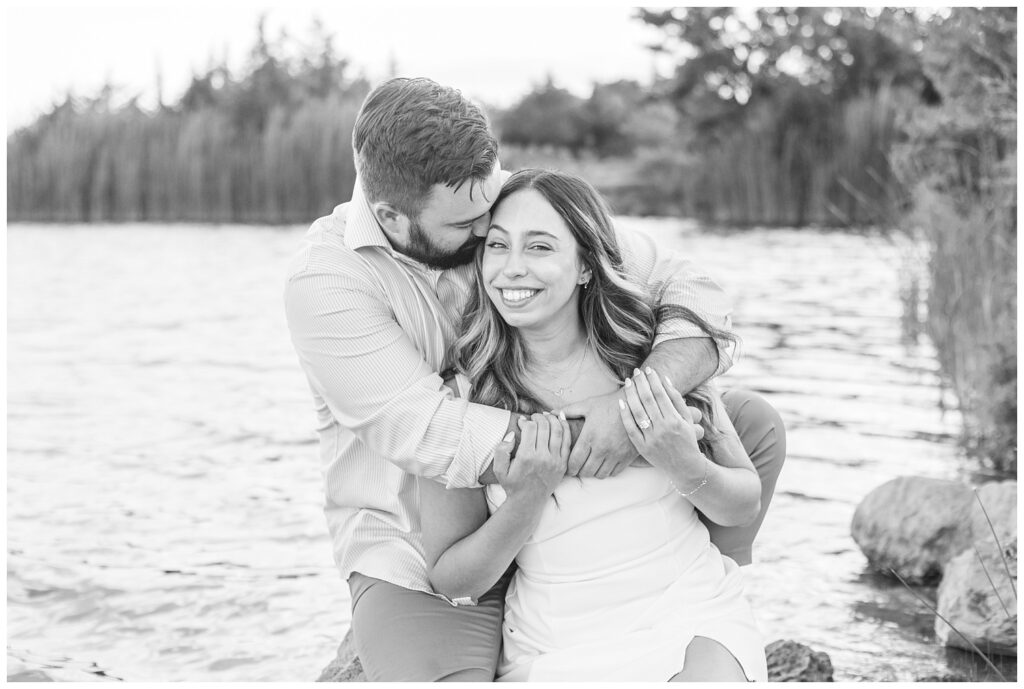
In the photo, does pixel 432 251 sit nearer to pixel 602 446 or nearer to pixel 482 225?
pixel 482 225

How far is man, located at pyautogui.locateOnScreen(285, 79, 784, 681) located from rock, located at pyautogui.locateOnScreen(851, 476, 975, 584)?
1.83m

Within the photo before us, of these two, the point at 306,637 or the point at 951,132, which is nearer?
the point at 306,637

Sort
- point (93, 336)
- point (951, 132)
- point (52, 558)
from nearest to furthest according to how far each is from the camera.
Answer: point (52, 558) → point (951, 132) → point (93, 336)

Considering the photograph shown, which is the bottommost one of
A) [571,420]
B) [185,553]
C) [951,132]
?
[185,553]

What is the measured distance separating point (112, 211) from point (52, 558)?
21494 mm

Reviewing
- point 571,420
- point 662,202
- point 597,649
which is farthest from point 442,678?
point 662,202

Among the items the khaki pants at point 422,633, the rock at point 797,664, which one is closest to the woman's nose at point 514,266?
the khaki pants at point 422,633

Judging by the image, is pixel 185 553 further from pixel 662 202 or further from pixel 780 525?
pixel 662 202

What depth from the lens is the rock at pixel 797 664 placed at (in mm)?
3709

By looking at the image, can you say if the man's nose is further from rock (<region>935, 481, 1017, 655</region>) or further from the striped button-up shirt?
rock (<region>935, 481, 1017, 655</region>)

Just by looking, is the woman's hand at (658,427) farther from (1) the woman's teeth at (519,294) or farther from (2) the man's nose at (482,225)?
(2) the man's nose at (482,225)

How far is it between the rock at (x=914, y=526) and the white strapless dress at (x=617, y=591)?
2.12 meters

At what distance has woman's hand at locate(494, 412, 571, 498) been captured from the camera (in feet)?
8.70

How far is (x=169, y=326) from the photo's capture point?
12.3m
